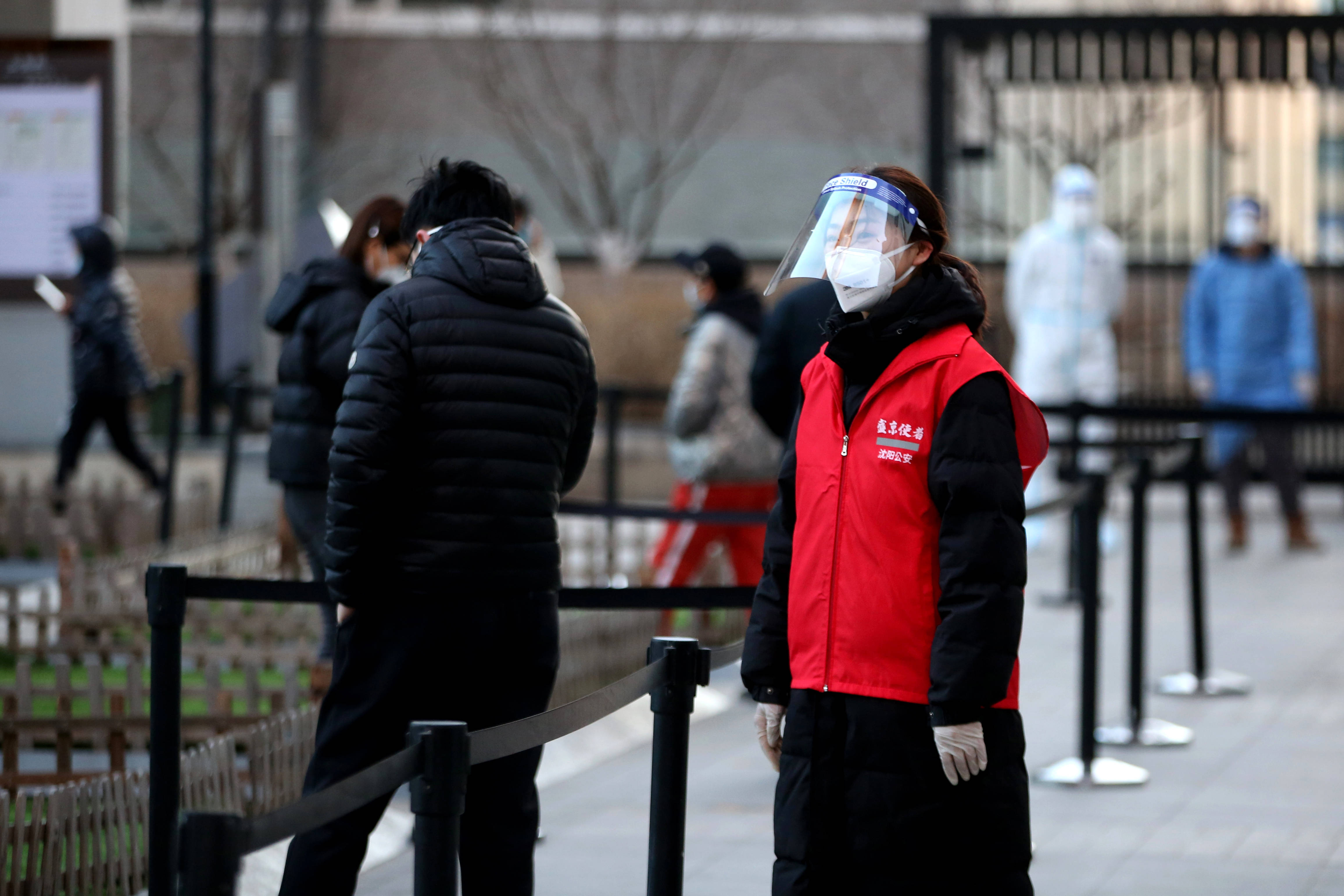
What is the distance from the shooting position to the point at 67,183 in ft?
39.1

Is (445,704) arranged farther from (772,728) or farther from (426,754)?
(426,754)

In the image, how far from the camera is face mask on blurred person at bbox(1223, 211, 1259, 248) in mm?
11844

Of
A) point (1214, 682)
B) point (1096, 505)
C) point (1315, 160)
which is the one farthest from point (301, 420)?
point (1315, 160)

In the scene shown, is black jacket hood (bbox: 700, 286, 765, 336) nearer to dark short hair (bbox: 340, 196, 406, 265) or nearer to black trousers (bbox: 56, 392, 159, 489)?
dark short hair (bbox: 340, 196, 406, 265)

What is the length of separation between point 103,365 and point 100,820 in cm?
728

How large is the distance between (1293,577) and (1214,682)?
3.22m

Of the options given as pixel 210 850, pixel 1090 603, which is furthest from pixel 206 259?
pixel 210 850

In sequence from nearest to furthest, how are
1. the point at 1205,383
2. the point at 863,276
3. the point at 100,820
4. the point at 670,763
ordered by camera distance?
the point at 863,276, the point at 670,763, the point at 100,820, the point at 1205,383

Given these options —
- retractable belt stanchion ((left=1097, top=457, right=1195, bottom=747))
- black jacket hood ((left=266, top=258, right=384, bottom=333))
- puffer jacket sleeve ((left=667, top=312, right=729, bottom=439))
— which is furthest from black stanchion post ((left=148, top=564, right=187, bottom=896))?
retractable belt stanchion ((left=1097, top=457, right=1195, bottom=747))

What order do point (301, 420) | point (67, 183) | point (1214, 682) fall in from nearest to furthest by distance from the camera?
1. point (301, 420)
2. point (1214, 682)
3. point (67, 183)

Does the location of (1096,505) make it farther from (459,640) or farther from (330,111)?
(330,111)

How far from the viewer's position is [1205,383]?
11992mm

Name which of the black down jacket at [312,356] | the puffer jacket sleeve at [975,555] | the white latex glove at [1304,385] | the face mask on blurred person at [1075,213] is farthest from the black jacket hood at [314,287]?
the white latex glove at [1304,385]

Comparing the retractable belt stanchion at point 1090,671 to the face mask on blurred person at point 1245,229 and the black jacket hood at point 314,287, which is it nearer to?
the black jacket hood at point 314,287
